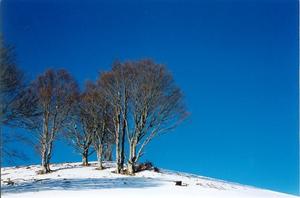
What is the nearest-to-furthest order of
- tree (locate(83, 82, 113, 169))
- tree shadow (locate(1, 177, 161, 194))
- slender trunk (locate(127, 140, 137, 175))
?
tree shadow (locate(1, 177, 161, 194))
slender trunk (locate(127, 140, 137, 175))
tree (locate(83, 82, 113, 169))

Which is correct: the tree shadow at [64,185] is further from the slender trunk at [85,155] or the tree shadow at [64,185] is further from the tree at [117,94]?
the slender trunk at [85,155]

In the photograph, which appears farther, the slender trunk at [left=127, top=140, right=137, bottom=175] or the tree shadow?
the slender trunk at [left=127, top=140, right=137, bottom=175]

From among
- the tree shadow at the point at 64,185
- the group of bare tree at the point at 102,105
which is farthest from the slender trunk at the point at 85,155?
the tree shadow at the point at 64,185

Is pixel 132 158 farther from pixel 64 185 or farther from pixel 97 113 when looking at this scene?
pixel 64 185

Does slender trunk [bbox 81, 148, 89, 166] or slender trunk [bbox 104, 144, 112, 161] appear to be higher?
slender trunk [bbox 104, 144, 112, 161]

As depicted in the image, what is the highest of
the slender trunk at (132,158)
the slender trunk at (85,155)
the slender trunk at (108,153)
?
the slender trunk at (108,153)

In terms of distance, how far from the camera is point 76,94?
38.1 m

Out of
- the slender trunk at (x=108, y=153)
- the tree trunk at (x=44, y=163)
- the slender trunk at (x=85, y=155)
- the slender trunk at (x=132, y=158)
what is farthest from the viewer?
the slender trunk at (x=108, y=153)

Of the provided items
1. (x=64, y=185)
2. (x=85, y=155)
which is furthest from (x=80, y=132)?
(x=64, y=185)

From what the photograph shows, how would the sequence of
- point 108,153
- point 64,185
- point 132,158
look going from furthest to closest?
point 108,153, point 132,158, point 64,185

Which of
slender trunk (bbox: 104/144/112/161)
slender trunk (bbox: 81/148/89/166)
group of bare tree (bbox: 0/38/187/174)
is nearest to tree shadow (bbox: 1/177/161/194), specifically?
group of bare tree (bbox: 0/38/187/174)

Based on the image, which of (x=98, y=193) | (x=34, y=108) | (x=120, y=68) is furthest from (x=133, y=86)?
(x=98, y=193)

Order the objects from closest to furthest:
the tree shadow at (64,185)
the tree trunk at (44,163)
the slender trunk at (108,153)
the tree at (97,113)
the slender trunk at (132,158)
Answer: the tree shadow at (64,185) → the slender trunk at (132,158) → the tree trunk at (44,163) → the tree at (97,113) → the slender trunk at (108,153)

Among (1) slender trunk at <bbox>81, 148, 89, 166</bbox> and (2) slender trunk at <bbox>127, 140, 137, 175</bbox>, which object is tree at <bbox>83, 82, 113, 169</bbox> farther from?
(2) slender trunk at <bbox>127, 140, 137, 175</bbox>
